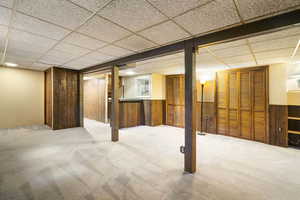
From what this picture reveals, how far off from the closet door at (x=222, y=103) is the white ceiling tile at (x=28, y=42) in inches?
184

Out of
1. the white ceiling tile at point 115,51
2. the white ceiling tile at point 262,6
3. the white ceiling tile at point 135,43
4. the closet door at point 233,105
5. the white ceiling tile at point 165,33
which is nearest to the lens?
the white ceiling tile at point 262,6

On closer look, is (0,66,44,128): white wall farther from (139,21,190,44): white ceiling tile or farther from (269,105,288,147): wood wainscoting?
(269,105,288,147): wood wainscoting

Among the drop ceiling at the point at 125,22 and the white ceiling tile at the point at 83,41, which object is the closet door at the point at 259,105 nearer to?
the drop ceiling at the point at 125,22

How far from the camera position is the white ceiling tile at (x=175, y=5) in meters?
1.46

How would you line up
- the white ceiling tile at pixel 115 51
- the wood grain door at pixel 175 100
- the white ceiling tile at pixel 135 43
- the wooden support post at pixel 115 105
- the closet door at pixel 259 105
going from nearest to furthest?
1. the white ceiling tile at pixel 135 43
2. the white ceiling tile at pixel 115 51
3. the wooden support post at pixel 115 105
4. the closet door at pixel 259 105
5. the wood grain door at pixel 175 100

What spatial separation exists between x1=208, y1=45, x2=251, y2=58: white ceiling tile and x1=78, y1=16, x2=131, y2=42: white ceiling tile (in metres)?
1.98

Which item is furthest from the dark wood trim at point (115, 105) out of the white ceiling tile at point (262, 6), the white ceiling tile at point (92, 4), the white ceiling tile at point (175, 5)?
the white ceiling tile at point (262, 6)

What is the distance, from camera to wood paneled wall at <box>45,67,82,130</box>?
16.1 ft

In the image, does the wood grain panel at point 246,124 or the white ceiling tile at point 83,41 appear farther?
the wood grain panel at point 246,124

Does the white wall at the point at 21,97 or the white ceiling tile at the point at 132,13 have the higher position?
the white ceiling tile at the point at 132,13

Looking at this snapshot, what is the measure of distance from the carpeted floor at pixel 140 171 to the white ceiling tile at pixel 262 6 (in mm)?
2231

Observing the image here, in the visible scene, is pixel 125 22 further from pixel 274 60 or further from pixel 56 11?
pixel 274 60

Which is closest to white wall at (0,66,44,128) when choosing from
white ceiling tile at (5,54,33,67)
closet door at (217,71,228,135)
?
white ceiling tile at (5,54,33,67)

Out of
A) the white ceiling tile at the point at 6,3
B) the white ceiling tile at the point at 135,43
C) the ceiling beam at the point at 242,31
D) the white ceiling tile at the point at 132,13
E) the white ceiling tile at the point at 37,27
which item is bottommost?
the ceiling beam at the point at 242,31
